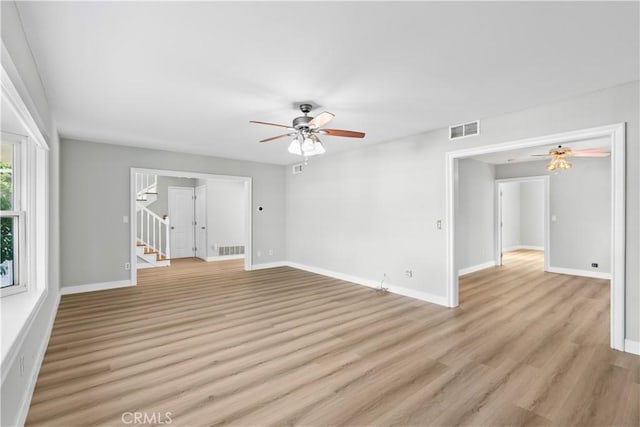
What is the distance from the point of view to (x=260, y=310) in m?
4.14

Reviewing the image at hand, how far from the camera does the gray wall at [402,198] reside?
2857mm

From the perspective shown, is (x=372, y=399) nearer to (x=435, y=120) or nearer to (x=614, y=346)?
(x=614, y=346)

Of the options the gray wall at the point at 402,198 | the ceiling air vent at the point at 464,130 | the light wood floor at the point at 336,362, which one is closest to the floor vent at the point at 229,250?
the gray wall at the point at 402,198

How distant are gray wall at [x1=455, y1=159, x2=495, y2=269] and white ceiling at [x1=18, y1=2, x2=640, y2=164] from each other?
295cm

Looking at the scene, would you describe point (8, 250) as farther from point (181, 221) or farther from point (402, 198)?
point (181, 221)

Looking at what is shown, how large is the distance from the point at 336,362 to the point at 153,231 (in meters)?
7.37

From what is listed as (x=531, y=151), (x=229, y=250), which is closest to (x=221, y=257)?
(x=229, y=250)

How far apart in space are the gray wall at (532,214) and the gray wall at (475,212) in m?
4.09

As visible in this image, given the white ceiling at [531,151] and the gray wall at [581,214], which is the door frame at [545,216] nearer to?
the gray wall at [581,214]

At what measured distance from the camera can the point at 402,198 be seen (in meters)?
4.93

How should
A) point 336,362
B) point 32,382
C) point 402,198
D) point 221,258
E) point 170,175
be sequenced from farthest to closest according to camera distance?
point 221,258
point 170,175
point 402,198
point 336,362
point 32,382

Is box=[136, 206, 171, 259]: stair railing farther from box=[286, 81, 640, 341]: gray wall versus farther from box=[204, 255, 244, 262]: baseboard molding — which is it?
box=[286, 81, 640, 341]: gray wall

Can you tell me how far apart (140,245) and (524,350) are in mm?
8252

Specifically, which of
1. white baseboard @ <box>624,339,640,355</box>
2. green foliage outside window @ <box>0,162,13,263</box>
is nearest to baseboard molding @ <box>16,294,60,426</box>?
green foliage outside window @ <box>0,162,13,263</box>
